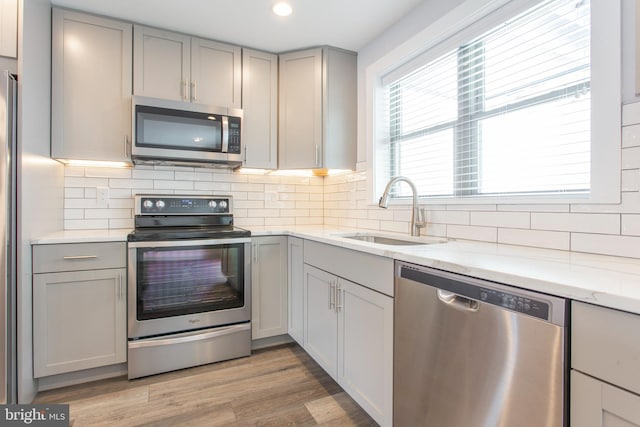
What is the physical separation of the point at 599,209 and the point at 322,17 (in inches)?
75.3

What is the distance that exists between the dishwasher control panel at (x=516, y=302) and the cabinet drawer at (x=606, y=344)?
6 centimetres

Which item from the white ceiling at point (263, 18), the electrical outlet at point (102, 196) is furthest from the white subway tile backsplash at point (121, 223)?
the white ceiling at point (263, 18)

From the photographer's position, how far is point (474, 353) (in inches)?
38.8

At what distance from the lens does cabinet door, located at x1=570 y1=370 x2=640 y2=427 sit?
66 cm

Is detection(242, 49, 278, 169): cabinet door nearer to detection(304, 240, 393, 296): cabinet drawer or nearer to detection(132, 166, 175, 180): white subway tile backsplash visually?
detection(132, 166, 175, 180): white subway tile backsplash

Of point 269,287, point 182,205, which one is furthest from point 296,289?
point 182,205

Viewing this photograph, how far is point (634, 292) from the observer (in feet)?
2.21

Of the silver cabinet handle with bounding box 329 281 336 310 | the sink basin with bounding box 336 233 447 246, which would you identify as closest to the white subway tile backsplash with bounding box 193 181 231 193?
the sink basin with bounding box 336 233 447 246

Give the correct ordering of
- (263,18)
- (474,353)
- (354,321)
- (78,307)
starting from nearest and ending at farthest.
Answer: (474,353) < (354,321) < (78,307) < (263,18)

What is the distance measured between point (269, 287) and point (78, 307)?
117cm

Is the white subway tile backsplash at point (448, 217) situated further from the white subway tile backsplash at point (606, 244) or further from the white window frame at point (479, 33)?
the white subway tile backsplash at point (606, 244)

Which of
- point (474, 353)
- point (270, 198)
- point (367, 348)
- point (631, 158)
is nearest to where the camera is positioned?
point (474, 353)

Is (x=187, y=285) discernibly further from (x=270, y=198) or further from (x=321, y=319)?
(x=270, y=198)

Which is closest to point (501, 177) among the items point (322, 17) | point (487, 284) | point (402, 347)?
point (487, 284)
